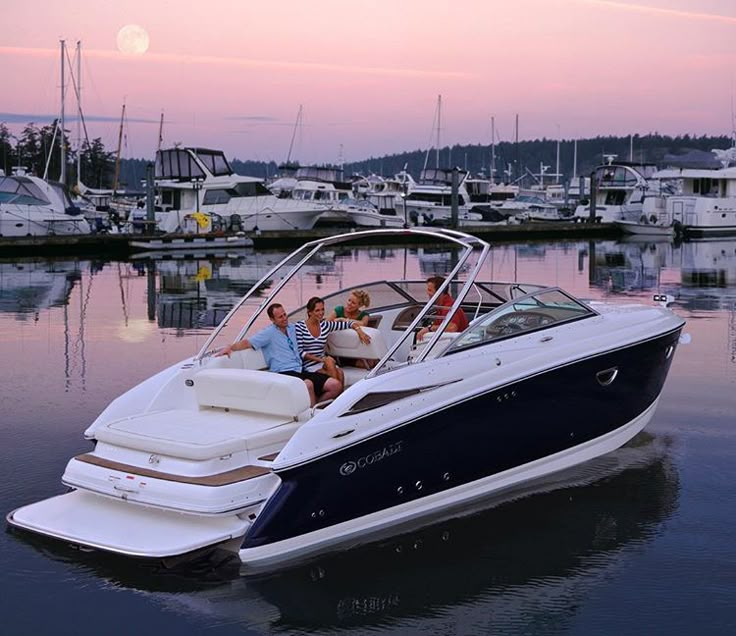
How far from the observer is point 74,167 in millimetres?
100062

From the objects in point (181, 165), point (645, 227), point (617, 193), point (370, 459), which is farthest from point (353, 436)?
point (617, 193)

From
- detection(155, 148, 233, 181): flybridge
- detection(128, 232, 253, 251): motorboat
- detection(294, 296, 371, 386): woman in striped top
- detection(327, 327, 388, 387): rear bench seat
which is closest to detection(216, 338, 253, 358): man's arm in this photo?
detection(294, 296, 371, 386): woman in striped top

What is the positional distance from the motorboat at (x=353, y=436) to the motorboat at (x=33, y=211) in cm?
3505

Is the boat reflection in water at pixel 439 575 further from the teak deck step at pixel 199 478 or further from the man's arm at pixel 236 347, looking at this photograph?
the man's arm at pixel 236 347

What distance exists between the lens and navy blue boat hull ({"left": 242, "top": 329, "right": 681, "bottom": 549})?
6805 millimetres

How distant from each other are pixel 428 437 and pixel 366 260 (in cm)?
3055

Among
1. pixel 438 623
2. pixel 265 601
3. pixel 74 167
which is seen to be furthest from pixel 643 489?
pixel 74 167

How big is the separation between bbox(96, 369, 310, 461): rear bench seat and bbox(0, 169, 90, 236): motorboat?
36024mm

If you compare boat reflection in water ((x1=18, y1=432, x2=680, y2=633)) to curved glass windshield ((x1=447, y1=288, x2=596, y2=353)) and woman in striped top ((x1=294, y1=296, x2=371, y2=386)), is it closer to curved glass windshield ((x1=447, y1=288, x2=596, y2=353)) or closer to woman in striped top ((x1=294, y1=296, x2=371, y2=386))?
curved glass windshield ((x1=447, y1=288, x2=596, y2=353))

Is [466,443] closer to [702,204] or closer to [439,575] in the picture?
[439,575]

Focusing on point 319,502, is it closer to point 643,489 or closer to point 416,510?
point 416,510

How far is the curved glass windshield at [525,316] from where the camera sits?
815cm

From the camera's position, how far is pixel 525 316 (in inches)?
339

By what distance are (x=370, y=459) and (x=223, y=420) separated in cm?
132
